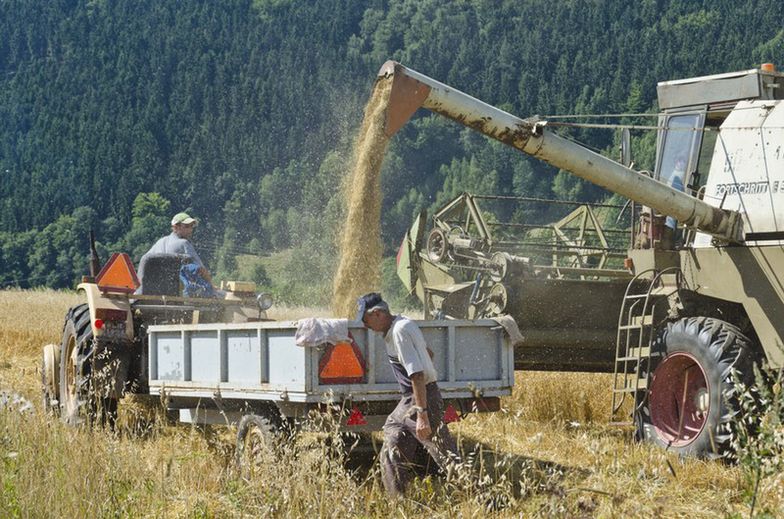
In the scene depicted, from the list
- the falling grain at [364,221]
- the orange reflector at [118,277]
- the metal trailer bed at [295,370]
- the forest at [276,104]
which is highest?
the forest at [276,104]

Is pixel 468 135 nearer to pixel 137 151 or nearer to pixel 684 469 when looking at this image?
pixel 137 151

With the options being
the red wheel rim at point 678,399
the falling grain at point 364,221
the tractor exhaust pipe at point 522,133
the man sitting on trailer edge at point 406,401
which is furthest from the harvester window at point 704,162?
the man sitting on trailer edge at point 406,401

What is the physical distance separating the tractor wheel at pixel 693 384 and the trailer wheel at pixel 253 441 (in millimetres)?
2882

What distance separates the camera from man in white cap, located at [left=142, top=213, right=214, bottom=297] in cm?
846

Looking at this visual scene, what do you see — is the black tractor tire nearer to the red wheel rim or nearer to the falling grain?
the falling grain

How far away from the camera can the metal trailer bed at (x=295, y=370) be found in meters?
5.93

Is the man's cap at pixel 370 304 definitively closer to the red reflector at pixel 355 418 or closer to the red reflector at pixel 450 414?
the red reflector at pixel 355 418

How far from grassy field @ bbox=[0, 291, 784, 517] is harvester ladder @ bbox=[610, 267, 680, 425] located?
501 millimetres

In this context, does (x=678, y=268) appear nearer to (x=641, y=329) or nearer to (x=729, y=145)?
(x=641, y=329)

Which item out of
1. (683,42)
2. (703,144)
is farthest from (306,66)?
(703,144)

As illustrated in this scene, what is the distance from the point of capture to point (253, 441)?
627 centimetres

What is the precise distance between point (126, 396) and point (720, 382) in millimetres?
4515

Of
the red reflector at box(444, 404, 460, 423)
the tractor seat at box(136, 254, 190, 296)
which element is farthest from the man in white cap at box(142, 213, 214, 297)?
the red reflector at box(444, 404, 460, 423)

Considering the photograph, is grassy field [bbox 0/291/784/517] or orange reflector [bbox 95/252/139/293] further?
orange reflector [bbox 95/252/139/293]
